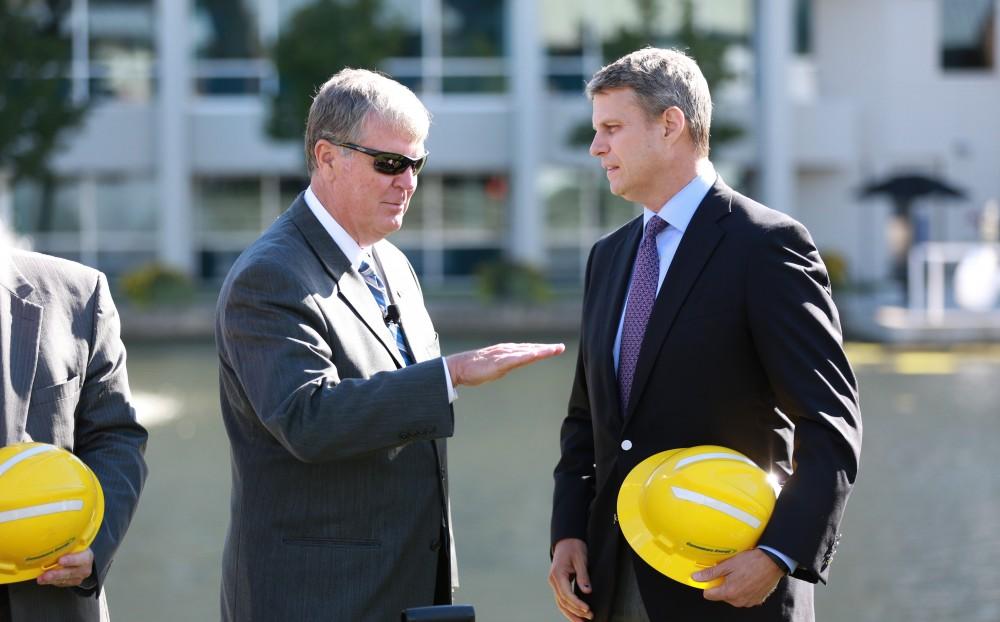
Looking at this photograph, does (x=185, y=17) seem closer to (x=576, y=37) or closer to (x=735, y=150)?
(x=576, y=37)

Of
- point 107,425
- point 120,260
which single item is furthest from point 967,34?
point 107,425

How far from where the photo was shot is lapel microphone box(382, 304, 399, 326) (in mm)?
3303

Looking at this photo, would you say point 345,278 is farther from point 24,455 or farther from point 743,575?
point 743,575

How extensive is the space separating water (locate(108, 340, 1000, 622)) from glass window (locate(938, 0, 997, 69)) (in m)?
19.1

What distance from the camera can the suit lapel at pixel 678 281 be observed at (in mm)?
3135

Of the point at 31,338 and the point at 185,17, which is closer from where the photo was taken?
the point at 31,338

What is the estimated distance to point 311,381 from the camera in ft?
9.41

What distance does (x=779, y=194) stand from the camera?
30047mm

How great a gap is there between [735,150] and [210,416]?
783 inches

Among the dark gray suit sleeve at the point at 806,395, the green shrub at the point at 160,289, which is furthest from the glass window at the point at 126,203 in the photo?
the dark gray suit sleeve at the point at 806,395

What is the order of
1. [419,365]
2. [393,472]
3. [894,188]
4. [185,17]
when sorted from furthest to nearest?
[185,17], [894,188], [393,472], [419,365]

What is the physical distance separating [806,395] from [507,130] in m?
27.8

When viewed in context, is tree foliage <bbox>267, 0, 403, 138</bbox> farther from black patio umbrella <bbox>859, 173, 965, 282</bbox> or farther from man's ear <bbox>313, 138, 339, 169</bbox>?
man's ear <bbox>313, 138, 339, 169</bbox>

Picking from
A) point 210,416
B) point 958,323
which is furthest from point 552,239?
point 210,416
